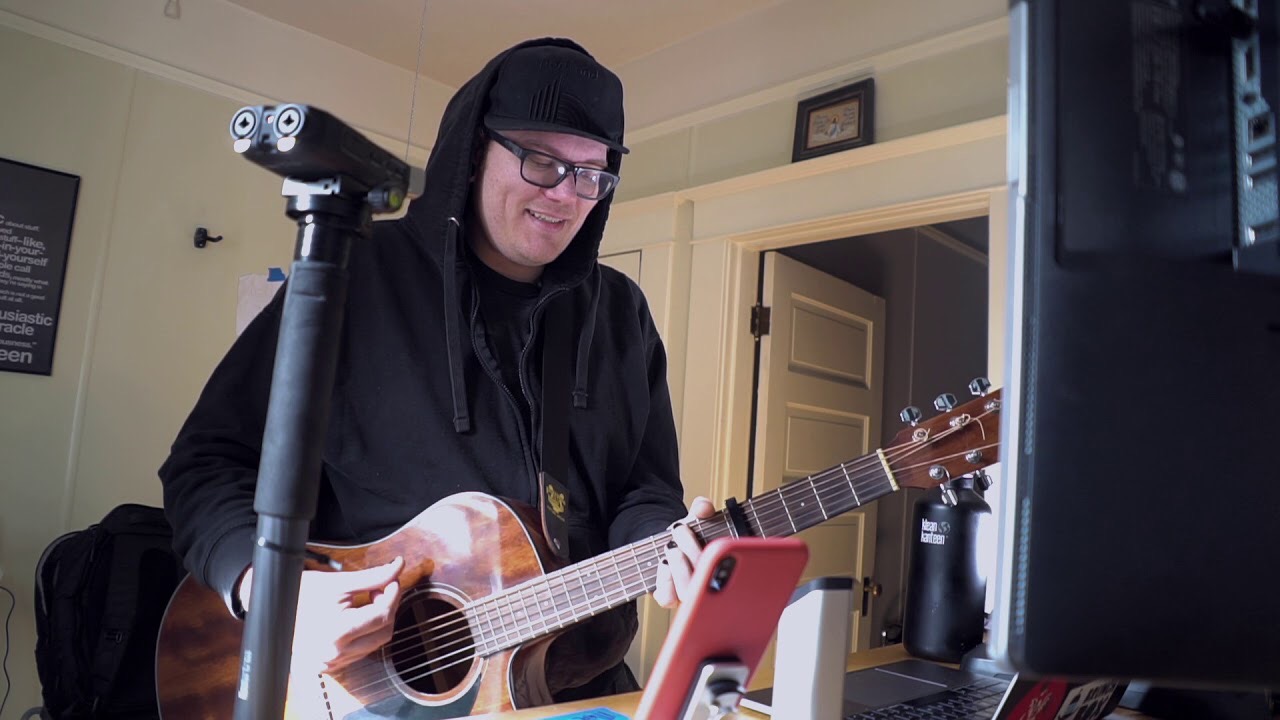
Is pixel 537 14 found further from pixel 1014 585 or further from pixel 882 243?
pixel 1014 585

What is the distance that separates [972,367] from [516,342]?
379cm

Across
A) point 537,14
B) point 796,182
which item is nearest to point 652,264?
point 796,182

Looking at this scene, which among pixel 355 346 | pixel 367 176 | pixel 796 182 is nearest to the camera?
pixel 367 176

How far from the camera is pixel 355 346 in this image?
1343 millimetres

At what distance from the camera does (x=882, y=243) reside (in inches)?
166

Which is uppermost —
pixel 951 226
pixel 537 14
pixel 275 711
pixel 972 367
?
pixel 537 14

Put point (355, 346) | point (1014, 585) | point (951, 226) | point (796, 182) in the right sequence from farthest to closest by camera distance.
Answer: point (951, 226), point (796, 182), point (355, 346), point (1014, 585)

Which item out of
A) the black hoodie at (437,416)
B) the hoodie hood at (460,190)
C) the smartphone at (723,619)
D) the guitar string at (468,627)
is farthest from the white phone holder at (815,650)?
the hoodie hood at (460,190)

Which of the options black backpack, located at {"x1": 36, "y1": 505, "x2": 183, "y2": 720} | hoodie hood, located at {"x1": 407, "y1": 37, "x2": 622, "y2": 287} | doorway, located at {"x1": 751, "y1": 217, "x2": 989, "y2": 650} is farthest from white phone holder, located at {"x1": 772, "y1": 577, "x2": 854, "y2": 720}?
doorway, located at {"x1": 751, "y1": 217, "x2": 989, "y2": 650}

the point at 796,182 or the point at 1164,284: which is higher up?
the point at 796,182

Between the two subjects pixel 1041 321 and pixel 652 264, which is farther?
pixel 652 264

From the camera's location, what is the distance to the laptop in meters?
0.71

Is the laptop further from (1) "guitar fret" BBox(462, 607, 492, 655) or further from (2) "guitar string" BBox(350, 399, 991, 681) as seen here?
(1) "guitar fret" BBox(462, 607, 492, 655)

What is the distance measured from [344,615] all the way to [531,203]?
0.71 metres
